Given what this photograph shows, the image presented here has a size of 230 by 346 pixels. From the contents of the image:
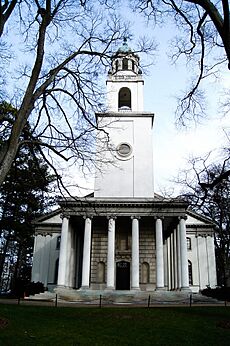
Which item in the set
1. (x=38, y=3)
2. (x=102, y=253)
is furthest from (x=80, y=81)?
(x=102, y=253)

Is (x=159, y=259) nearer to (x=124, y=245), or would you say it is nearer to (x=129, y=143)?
→ (x=124, y=245)

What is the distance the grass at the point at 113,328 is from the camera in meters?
11.3

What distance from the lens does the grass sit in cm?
1134

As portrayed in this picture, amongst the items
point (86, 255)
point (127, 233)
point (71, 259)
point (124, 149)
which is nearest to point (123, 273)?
point (127, 233)

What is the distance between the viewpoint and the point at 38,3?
36.1 feet

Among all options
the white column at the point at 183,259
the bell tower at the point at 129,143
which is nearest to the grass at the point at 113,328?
the white column at the point at 183,259

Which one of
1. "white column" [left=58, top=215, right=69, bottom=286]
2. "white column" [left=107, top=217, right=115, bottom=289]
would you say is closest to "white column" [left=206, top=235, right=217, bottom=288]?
"white column" [left=107, top=217, right=115, bottom=289]

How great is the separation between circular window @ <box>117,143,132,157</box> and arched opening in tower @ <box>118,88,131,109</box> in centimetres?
556

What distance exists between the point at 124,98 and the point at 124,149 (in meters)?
6.98

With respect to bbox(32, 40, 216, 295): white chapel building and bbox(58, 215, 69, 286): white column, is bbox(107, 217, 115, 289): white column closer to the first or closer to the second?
bbox(32, 40, 216, 295): white chapel building

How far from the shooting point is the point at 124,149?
3897 cm

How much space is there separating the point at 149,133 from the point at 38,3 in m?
29.2

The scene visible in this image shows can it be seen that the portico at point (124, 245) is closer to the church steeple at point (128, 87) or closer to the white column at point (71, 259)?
the white column at point (71, 259)

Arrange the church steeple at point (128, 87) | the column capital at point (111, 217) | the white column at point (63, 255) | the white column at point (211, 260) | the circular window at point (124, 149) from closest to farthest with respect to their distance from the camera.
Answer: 1. the white column at point (63, 255)
2. the column capital at point (111, 217)
3. the circular window at point (124, 149)
4. the church steeple at point (128, 87)
5. the white column at point (211, 260)
